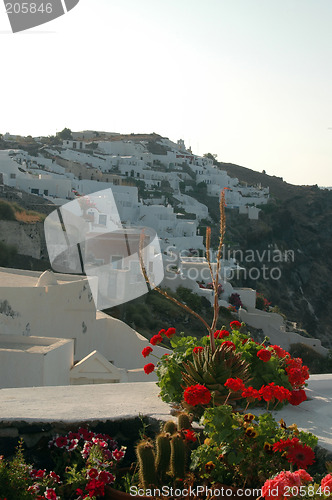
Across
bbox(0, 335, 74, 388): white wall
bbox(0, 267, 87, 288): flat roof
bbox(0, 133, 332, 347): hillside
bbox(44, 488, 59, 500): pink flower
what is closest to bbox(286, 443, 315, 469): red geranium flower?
bbox(44, 488, 59, 500): pink flower

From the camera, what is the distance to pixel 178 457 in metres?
2.78

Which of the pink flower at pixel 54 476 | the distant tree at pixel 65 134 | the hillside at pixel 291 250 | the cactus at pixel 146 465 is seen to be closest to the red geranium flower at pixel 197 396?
the cactus at pixel 146 465

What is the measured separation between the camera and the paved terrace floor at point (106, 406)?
3143 mm

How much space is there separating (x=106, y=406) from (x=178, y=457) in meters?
0.74

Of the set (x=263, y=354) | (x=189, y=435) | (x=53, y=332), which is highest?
(x=263, y=354)

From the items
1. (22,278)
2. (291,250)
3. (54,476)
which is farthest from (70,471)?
(291,250)

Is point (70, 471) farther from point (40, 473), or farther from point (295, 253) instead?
point (295, 253)

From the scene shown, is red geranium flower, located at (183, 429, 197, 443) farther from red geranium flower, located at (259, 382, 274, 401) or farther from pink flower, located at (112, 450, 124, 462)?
red geranium flower, located at (259, 382, 274, 401)

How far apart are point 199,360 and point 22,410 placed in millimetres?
1069

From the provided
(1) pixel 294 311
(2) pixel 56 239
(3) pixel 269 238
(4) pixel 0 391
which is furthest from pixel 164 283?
(3) pixel 269 238

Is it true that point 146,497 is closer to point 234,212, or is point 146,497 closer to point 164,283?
point 164,283

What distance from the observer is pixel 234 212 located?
61.4 metres

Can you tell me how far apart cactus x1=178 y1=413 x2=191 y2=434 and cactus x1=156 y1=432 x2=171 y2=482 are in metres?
0.21

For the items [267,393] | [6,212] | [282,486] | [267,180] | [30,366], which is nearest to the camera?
[282,486]
